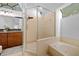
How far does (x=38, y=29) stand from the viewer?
4.59 feet

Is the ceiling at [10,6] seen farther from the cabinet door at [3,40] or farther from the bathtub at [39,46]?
the bathtub at [39,46]

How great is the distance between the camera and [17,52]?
4.43ft

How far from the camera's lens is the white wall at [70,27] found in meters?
1.34

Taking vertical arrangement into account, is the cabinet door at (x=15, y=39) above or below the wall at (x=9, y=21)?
below

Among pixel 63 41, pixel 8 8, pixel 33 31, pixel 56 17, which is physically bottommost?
pixel 63 41

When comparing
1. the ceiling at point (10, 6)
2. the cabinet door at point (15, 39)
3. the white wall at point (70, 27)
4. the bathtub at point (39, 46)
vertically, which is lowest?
the bathtub at point (39, 46)

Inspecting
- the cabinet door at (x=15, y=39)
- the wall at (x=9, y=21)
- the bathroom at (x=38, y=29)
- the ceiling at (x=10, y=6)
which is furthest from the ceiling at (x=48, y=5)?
the cabinet door at (x=15, y=39)

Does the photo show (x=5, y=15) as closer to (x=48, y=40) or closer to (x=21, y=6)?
(x=21, y=6)

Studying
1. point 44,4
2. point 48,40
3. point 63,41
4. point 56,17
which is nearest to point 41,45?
point 48,40

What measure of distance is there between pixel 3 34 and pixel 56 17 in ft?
2.22

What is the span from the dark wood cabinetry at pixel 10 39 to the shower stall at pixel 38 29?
9 cm

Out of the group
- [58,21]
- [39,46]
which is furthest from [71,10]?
[39,46]

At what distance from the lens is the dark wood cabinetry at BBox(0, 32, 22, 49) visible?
1.35 meters

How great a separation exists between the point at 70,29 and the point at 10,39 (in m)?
0.74
